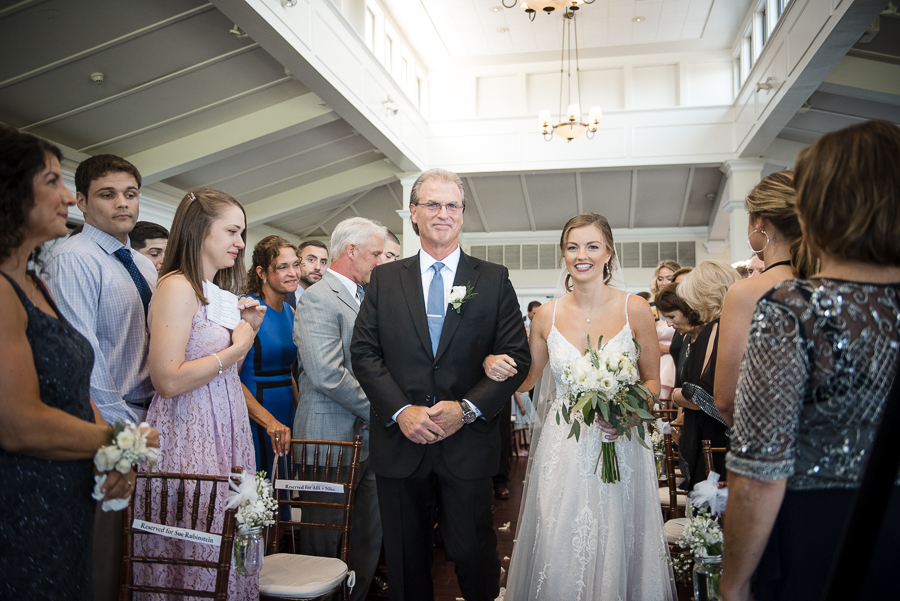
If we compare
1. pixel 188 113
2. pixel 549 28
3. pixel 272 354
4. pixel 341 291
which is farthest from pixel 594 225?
pixel 549 28

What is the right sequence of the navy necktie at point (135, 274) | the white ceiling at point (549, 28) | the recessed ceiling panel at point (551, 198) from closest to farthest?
1. the navy necktie at point (135, 274)
2. the white ceiling at point (549, 28)
3. the recessed ceiling panel at point (551, 198)

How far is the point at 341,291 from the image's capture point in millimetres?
3191

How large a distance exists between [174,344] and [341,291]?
1.13 metres

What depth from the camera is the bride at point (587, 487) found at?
8.33 ft

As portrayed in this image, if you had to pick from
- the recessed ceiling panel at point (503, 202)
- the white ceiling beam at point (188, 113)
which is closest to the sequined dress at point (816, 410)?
the white ceiling beam at point (188, 113)

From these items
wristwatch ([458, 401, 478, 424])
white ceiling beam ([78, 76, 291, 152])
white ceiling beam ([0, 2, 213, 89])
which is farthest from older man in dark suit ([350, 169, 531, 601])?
white ceiling beam ([78, 76, 291, 152])

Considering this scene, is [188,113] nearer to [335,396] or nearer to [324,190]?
[324,190]

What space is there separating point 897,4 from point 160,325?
21.4 ft

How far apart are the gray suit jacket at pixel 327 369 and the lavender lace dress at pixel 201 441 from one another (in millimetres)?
Result: 652

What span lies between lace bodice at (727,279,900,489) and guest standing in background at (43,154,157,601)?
1977 millimetres

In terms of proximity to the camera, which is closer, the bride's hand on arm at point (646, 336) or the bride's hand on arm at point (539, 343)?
the bride's hand on arm at point (646, 336)

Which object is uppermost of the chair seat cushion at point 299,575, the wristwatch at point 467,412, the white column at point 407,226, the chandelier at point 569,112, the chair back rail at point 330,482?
the chandelier at point 569,112

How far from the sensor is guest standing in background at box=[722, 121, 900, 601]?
1126 mm

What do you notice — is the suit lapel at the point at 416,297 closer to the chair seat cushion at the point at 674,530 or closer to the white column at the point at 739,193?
the chair seat cushion at the point at 674,530
